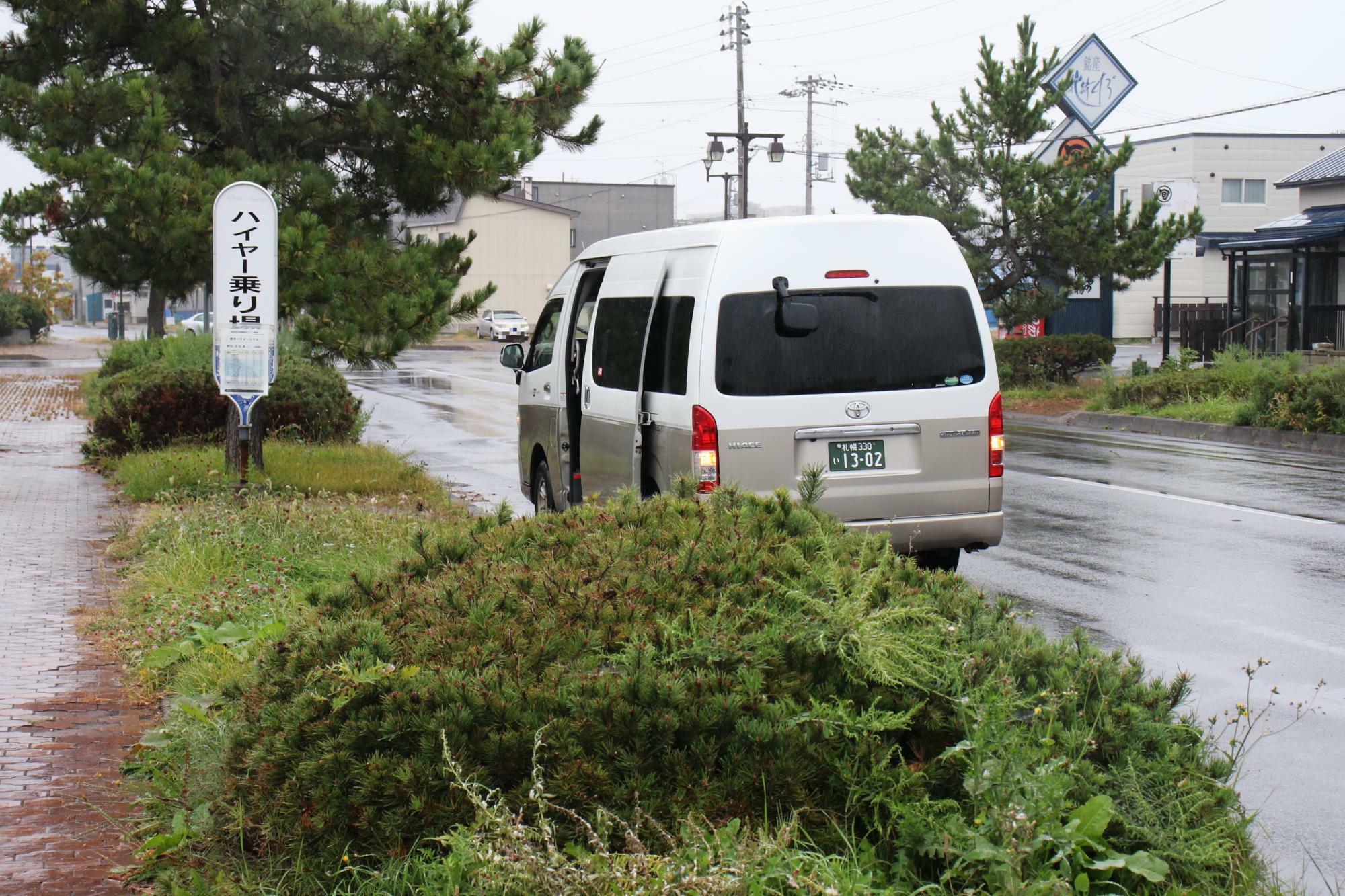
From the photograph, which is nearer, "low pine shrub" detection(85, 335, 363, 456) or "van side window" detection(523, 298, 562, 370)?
"van side window" detection(523, 298, 562, 370)

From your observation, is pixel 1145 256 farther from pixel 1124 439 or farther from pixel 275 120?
pixel 275 120

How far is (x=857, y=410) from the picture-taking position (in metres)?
7.55

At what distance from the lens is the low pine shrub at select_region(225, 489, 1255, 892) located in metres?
3.38

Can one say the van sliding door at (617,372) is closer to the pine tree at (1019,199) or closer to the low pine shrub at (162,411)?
the low pine shrub at (162,411)

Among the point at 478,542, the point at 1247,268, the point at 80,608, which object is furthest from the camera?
the point at 1247,268

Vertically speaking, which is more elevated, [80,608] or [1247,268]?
[1247,268]

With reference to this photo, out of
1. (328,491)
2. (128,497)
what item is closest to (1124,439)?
(328,491)

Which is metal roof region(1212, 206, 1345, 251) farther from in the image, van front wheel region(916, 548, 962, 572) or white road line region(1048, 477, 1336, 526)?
van front wheel region(916, 548, 962, 572)

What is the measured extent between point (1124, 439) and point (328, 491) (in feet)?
38.7

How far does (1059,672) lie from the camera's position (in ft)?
12.3

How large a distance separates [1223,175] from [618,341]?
2163 inches

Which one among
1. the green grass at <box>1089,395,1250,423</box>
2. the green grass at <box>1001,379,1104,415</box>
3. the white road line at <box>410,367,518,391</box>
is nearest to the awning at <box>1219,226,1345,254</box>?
the green grass at <box>1001,379,1104,415</box>

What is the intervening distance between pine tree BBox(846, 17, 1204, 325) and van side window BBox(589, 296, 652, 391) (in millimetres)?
15982

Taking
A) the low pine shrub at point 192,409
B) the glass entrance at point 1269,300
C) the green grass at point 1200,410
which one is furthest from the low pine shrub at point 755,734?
the glass entrance at point 1269,300
